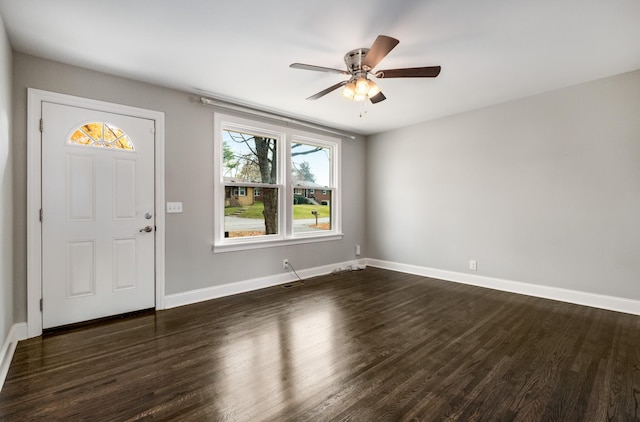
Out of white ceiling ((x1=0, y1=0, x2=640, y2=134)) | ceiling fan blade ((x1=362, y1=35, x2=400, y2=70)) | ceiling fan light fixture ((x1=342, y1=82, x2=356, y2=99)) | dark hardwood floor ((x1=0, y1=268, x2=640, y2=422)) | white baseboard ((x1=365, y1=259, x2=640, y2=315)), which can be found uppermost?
white ceiling ((x1=0, y1=0, x2=640, y2=134))

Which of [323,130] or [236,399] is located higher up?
[323,130]

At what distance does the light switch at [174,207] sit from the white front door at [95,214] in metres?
0.17

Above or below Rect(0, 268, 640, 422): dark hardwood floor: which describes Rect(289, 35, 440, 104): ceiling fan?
above

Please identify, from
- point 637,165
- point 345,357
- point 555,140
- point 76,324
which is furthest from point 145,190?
point 637,165

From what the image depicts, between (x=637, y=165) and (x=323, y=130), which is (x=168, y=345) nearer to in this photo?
(x=323, y=130)

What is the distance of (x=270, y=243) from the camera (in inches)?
166

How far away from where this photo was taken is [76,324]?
9.23 ft

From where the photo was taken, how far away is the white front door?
8.88 feet

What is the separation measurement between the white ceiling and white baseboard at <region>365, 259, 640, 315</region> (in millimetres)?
2422

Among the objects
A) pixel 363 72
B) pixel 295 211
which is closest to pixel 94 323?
pixel 295 211

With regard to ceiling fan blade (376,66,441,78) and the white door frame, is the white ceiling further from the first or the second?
the white door frame

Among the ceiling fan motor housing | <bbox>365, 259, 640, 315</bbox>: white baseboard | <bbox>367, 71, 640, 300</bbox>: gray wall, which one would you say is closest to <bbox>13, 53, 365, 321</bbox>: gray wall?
the ceiling fan motor housing

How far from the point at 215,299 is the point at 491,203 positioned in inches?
154

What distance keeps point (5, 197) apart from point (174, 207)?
4.39 ft
